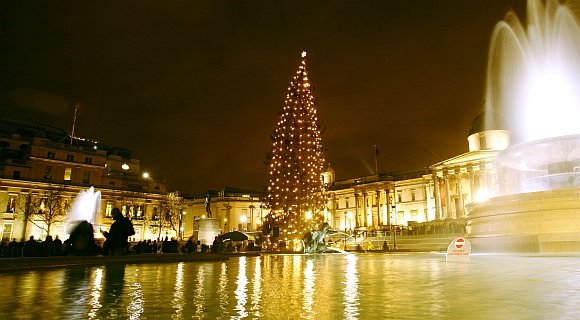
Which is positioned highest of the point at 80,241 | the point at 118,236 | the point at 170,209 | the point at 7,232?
the point at 170,209

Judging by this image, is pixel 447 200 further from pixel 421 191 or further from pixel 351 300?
pixel 351 300

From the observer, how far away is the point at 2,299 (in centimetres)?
734

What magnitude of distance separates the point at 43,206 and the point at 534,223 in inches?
2676

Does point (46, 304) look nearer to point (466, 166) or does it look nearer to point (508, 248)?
point (508, 248)

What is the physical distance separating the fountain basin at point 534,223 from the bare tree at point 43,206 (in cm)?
5862

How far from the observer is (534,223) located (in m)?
20.9

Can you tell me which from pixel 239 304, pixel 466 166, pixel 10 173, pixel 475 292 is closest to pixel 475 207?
Answer: pixel 475 292

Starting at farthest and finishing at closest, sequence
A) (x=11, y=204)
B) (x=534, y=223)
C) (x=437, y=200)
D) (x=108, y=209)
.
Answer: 1. (x=437, y=200)
2. (x=108, y=209)
3. (x=11, y=204)
4. (x=534, y=223)

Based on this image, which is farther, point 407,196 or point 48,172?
point 407,196

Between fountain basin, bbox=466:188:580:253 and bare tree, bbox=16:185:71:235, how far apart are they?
58.6m

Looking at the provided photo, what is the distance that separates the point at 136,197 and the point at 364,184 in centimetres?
4986

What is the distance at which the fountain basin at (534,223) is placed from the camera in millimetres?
19734

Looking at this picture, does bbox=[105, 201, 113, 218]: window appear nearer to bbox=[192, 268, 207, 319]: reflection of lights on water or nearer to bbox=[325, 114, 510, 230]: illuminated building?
bbox=[325, 114, 510, 230]: illuminated building

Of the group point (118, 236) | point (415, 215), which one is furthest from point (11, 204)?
point (415, 215)
